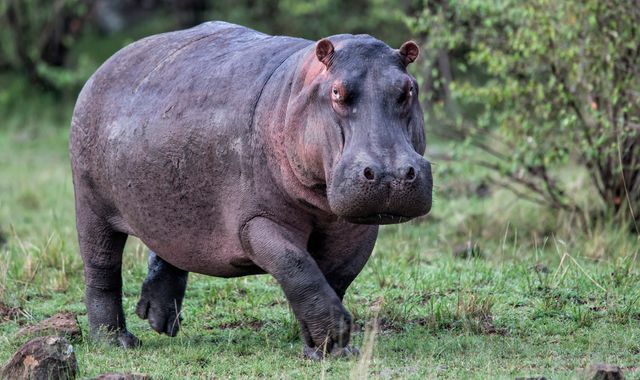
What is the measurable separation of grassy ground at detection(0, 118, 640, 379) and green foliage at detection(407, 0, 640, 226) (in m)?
0.48

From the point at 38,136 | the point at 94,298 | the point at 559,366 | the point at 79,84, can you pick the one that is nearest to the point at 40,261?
the point at 94,298

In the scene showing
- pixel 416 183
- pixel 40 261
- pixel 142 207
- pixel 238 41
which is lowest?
pixel 40 261

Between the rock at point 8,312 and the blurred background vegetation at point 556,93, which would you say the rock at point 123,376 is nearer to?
the rock at point 8,312

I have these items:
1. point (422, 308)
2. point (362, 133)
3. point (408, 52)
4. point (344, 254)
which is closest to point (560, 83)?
point (422, 308)

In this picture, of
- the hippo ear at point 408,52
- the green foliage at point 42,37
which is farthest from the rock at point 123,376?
the green foliage at point 42,37

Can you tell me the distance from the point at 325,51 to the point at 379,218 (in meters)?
0.74

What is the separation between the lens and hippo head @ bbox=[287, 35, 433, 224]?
15.0 feet

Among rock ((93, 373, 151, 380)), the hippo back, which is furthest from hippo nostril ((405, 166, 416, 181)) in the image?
rock ((93, 373, 151, 380))

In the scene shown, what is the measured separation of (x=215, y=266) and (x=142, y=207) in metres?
0.48

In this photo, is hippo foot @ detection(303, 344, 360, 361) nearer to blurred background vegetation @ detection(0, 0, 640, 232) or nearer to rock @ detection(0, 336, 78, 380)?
rock @ detection(0, 336, 78, 380)

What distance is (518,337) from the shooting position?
18.8ft

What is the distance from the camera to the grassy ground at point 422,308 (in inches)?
204

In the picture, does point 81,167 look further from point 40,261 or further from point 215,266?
point 40,261

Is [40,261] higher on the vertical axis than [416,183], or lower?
lower
